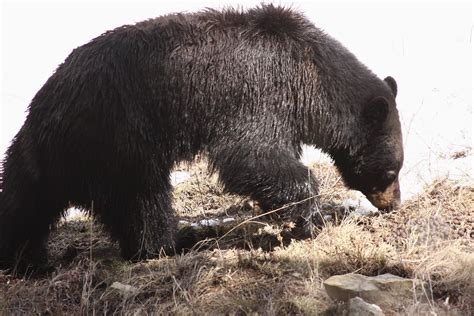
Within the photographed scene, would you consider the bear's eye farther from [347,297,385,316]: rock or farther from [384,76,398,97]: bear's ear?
[347,297,385,316]: rock

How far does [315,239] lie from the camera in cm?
595

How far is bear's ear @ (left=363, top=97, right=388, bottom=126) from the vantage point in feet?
21.9

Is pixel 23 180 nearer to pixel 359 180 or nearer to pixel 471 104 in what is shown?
pixel 359 180

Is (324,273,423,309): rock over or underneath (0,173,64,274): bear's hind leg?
Answer: underneath

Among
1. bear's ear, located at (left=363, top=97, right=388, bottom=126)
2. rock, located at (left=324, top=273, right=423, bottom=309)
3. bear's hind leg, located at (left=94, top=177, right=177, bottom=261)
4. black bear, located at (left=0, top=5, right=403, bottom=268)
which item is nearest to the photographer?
rock, located at (left=324, top=273, right=423, bottom=309)

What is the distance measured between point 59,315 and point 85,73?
205 centimetres

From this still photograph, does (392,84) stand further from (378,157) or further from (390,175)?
(390,175)

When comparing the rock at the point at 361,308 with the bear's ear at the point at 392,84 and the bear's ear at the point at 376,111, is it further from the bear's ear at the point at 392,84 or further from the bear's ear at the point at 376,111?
the bear's ear at the point at 392,84

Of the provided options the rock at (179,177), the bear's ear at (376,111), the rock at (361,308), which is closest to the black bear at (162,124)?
the bear's ear at (376,111)

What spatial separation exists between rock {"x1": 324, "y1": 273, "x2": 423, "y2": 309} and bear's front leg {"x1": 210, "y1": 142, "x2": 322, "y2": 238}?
57.9 inches

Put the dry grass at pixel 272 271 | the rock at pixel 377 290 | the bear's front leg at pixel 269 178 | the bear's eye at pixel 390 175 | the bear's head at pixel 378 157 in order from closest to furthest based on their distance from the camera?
the rock at pixel 377 290, the dry grass at pixel 272 271, the bear's front leg at pixel 269 178, the bear's head at pixel 378 157, the bear's eye at pixel 390 175

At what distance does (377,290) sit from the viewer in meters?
4.51

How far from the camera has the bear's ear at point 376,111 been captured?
6.66 m

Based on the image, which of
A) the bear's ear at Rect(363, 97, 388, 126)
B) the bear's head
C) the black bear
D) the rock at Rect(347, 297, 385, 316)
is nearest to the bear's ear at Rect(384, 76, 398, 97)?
the bear's head
